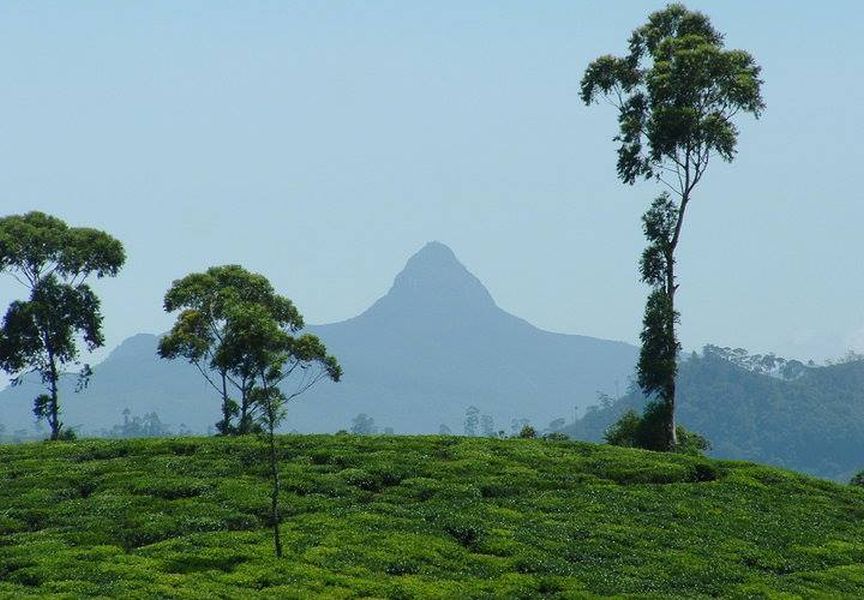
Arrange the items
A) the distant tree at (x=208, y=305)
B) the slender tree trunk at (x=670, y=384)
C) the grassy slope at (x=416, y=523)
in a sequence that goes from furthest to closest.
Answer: the distant tree at (x=208, y=305) < the slender tree trunk at (x=670, y=384) < the grassy slope at (x=416, y=523)

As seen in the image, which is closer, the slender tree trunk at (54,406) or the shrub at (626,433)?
the shrub at (626,433)

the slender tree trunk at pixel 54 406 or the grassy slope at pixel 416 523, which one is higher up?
the slender tree trunk at pixel 54 406

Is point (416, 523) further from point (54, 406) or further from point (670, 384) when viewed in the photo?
point (54, 406)

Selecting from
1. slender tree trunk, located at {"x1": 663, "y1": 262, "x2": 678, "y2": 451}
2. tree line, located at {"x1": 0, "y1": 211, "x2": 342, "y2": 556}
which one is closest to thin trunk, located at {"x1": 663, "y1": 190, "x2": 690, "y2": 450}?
slender tree trunk, located at {"x1": 663, "y1": 262, "x2": 678, "y2": 451}

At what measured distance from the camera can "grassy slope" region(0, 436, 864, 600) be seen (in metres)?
50.3

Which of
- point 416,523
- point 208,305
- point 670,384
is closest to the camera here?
point 416,523

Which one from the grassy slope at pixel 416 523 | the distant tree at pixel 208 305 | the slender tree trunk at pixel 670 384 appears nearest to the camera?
the grassy slope at pixel 416 523

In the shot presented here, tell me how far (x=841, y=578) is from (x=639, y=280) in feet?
133

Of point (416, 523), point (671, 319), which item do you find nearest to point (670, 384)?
point (671, 319)

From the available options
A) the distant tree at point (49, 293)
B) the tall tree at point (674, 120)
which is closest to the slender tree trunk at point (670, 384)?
the tall tree at point (674, 120)

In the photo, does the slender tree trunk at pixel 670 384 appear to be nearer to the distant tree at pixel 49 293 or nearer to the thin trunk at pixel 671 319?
the thin trunk at pixel 671 319

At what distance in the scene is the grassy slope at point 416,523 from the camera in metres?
50.3

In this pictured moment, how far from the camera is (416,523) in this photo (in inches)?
2296

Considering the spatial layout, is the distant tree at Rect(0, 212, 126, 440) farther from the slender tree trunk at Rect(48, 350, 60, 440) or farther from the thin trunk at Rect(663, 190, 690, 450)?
the thin trunk at Rect(663, 190, 690, 450)
